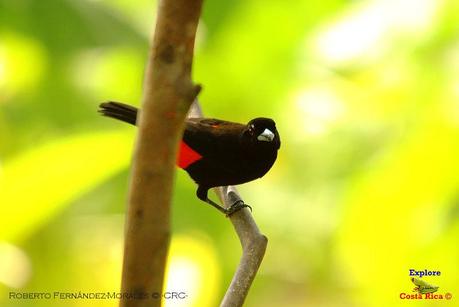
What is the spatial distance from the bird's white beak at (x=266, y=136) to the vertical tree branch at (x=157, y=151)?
111 cm

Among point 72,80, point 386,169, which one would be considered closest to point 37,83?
point 72,80

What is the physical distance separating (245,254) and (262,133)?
1.82ft

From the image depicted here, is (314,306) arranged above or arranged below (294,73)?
below

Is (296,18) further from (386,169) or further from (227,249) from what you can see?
(227,249)

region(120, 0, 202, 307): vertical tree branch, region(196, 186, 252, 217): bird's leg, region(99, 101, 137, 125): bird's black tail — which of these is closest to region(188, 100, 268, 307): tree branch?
region(196, 186, 252, 217): bird's leg

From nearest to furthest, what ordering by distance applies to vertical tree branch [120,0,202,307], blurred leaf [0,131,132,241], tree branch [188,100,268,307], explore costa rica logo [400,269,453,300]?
vertical tree branch [120,0,202,307] → tree branch [188,100,268,307] → blurred leaf [0,131,132,241] → explore costa rica logo [400,269,453,300]

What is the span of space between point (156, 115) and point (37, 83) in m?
1.23

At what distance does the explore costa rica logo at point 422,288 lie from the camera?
5.94 feet

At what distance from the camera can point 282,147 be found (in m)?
2.12

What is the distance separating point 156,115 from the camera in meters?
0.78

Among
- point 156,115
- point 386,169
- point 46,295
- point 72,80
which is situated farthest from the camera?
point 72,80

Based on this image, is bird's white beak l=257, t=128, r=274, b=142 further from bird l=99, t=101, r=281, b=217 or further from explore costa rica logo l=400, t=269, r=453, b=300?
explore costa rica logo l=400, t=269, r=453, b=300

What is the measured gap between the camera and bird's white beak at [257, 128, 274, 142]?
1898 mm

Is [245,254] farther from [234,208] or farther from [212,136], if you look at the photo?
[212,136]
